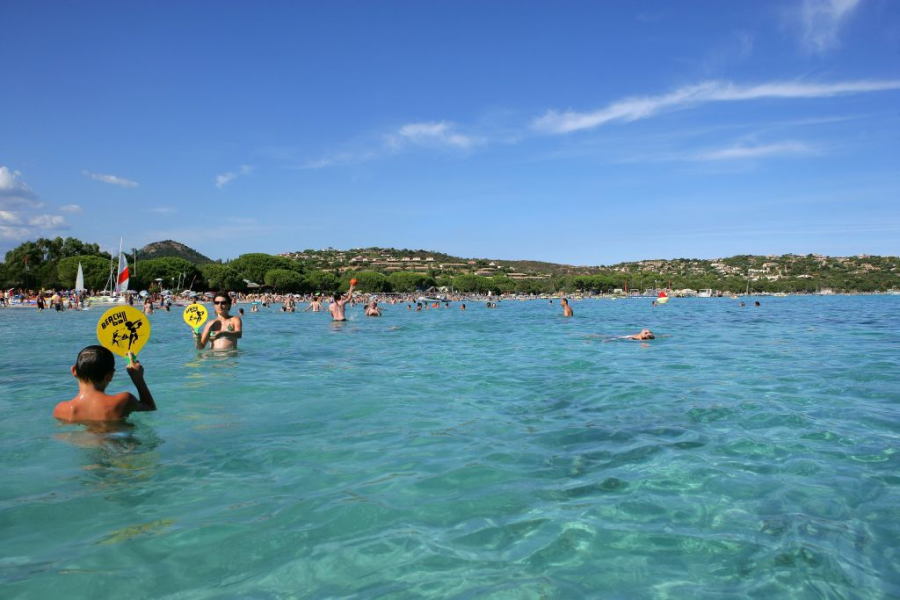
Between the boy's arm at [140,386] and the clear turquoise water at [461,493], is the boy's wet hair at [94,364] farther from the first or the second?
the clear turquoise water at [461,493]

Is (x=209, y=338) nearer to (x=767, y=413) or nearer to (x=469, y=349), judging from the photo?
(x=469, y=349)

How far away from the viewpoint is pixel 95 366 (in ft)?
16.5

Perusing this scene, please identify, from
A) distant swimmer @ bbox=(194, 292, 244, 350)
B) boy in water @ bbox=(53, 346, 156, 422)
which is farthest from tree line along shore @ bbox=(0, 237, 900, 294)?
boy in water @ bbox=(53, 346, 156, 422)

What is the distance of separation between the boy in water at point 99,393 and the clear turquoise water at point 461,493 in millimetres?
174

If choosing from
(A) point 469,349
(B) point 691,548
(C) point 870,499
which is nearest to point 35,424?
(B) point 691,548

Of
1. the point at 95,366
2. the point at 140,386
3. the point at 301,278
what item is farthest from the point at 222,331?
the point at 301,278

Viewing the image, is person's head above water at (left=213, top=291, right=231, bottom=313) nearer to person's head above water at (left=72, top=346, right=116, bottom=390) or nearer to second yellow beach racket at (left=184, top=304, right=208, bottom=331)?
second yellow beach racket at (left=184, top=304, right=208, bottom=331)

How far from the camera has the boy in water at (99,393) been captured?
5.02m

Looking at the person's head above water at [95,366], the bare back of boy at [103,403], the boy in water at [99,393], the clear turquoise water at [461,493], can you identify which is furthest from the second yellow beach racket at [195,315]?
the person's head above water at [95,366]

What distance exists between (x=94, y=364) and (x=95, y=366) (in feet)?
0.07

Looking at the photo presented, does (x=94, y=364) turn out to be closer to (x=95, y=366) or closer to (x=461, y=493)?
(x=95, y=366)

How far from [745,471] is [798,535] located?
3.90 ft

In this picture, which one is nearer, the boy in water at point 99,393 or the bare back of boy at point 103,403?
→ the boy in water at point 99,393

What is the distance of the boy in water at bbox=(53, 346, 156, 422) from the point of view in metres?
5.02
